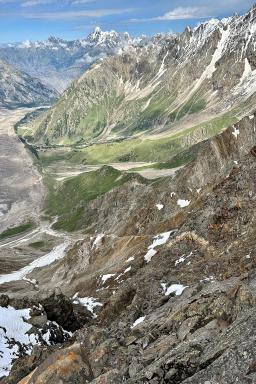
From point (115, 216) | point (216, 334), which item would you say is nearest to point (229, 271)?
point (216, 334)

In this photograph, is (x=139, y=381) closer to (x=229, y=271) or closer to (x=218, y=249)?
(x=229, y=271)

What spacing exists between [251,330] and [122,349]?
12665 millimetres

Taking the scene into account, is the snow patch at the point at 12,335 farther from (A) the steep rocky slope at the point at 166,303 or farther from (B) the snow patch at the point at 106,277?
(B) the snow patch at the point at 106,277

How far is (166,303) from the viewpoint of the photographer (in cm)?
4225

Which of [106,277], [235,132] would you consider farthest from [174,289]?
[235,132]

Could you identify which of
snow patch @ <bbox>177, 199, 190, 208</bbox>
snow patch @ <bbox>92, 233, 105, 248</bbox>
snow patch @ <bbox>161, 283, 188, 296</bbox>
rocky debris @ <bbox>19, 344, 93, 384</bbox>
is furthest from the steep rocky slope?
snow patch @ <bbox>177, 199, 190, 208</bbox>

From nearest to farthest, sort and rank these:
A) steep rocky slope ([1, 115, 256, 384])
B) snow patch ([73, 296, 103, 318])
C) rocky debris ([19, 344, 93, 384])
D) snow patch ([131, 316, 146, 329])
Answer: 1. steep rocky slope ([1, 115, 256, 384])
2. rocky debris ([19, 344, 93, 384])
3. snow patch ([131, 316, 146, 329])
4. snow patch ([73, 296, 103, 318])

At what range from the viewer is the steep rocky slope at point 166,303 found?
2362 centimetres

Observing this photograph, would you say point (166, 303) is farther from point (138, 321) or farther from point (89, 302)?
point (89, 302)

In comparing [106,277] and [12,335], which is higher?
[12,335]

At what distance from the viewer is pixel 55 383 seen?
96.8 feet

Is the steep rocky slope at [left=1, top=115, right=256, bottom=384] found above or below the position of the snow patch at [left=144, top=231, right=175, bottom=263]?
above

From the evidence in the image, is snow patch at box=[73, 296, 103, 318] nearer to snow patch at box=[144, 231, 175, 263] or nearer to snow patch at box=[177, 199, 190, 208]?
snow patch at box=[144, 231, 175, 263]

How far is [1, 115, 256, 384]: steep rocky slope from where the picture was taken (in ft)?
77.5
